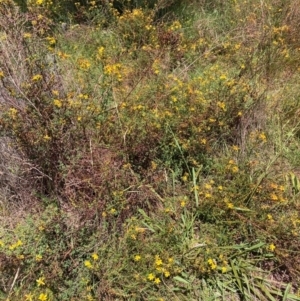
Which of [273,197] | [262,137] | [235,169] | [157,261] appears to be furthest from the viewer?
[262,137]

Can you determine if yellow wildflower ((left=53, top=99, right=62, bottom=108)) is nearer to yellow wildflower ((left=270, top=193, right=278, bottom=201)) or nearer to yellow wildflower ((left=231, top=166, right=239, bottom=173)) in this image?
yellow wildflower ((left=231, top=166, right=239, bottom=173))

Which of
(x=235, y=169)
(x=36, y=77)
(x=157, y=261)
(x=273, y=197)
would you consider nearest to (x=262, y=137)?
(x=235, y=169)

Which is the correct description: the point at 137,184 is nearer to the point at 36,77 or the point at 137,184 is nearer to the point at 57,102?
the point at 57,102

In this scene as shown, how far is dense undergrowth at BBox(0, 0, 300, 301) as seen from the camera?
2385 millimetres

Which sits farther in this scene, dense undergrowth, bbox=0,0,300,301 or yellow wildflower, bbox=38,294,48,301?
dense undergrowth, bbox=0,0,300,301

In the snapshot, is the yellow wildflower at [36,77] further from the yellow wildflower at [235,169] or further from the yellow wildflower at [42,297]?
the yellow wildflower at [235,169]

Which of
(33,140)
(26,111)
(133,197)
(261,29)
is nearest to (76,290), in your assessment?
(133,197)

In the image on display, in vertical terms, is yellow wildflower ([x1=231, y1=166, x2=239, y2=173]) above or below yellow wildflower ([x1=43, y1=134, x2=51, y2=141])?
below

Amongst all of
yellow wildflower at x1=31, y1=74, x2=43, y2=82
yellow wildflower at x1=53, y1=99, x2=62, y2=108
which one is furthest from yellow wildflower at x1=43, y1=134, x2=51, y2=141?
yellow wildflower at x1=31, y1=74, x2=43, y2=82

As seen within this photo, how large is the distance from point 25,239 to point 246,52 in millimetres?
2938

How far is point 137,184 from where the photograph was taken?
2.74m

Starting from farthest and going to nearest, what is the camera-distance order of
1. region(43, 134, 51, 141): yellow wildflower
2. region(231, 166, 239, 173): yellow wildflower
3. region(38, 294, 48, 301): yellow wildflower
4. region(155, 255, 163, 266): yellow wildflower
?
1. region(231, 166, 239, 173): yellow wildflower
2. region(43, 134, 51, 141): yellow wildflower
3. region(155, 255, 163, 266): yellow wildflower
4. region(38, 294, 48, 301): yellow wildflower

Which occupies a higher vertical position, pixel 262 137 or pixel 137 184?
pixel 137 184

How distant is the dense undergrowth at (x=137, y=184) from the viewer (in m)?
2.38
